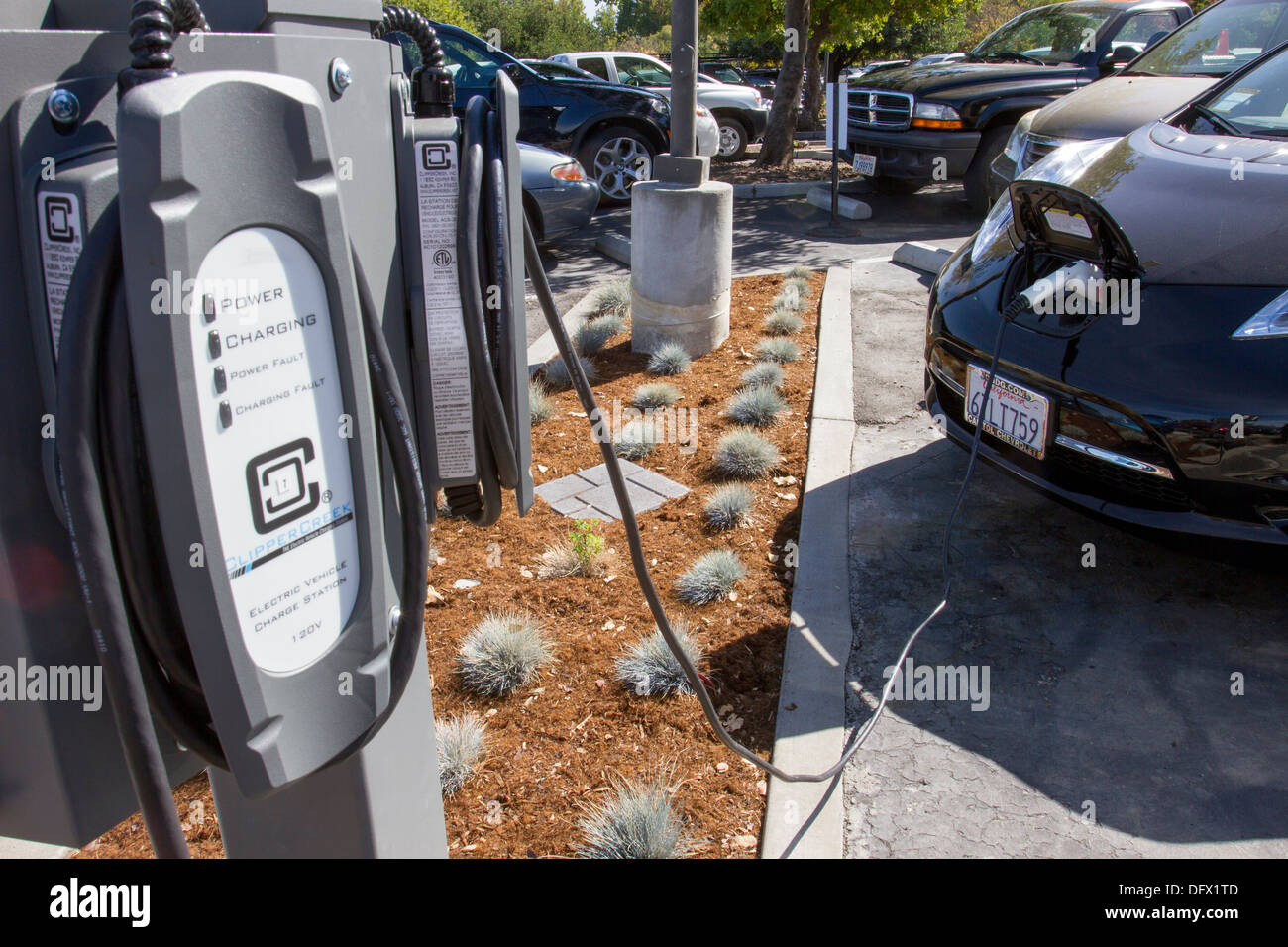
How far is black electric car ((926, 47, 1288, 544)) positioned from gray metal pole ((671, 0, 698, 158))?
2.63 metres

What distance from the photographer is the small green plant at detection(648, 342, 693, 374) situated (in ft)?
19.0

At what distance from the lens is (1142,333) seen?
9.95ft

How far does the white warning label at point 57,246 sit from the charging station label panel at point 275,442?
0.49 ft

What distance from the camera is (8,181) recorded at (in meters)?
1.06

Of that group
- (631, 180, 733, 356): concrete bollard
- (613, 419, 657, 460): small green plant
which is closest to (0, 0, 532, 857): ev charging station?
(613, 419, 657, 460): small green plant

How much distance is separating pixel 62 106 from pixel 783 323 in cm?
558

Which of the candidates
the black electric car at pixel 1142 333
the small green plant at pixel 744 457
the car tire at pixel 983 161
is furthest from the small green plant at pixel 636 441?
the car tire at pixel 983 161

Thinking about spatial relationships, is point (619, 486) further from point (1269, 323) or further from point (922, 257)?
point (922, 257)

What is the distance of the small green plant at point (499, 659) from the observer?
120 inches

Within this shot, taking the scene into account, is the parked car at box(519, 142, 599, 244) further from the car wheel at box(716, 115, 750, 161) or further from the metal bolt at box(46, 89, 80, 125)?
the car wheel at box(716, 115, 750, 161)
